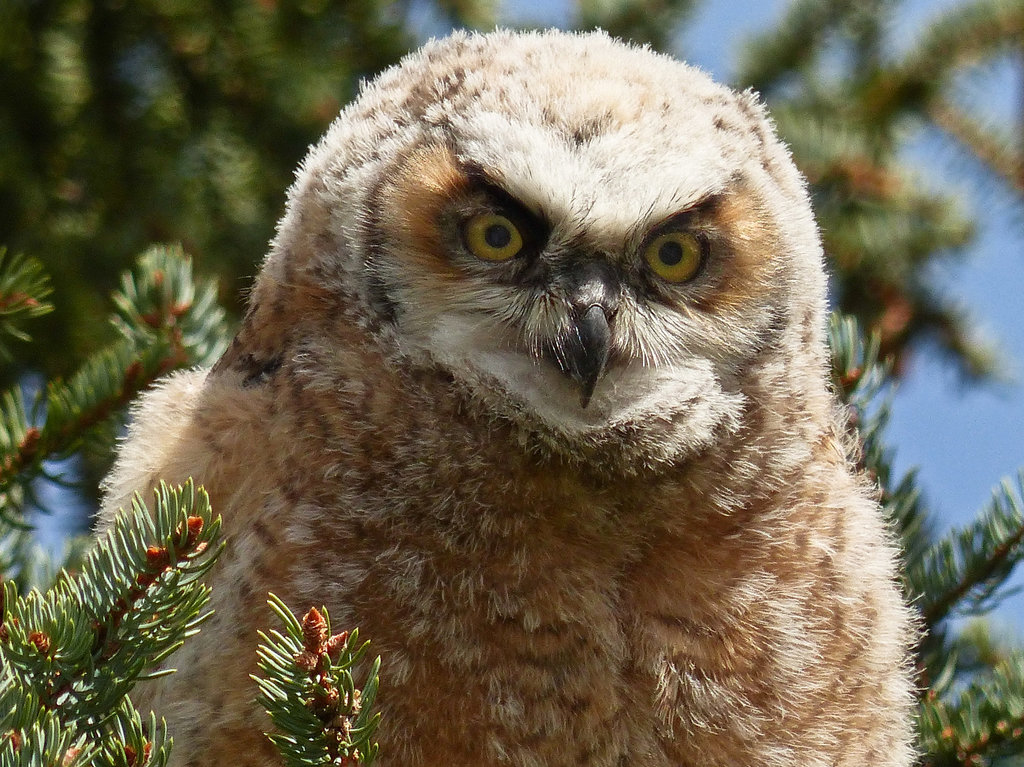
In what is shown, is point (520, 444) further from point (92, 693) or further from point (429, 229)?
point (92, 693)

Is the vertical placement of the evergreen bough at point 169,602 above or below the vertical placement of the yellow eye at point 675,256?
below

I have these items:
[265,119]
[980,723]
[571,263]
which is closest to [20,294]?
[571,263]

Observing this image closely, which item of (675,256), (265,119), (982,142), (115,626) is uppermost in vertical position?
(982,142)

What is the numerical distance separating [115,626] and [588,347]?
2.68 ft

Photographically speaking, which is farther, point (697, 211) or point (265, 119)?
point (265, 119)

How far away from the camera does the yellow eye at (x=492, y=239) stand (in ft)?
6.58

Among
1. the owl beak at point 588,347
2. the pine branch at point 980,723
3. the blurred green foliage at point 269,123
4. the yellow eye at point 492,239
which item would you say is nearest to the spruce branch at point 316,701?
the owl beak at point 588,347

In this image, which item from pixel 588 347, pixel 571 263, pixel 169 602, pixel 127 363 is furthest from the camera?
pixel 127 363

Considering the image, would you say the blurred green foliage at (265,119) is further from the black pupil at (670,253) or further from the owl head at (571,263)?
the black pupil at (670,253)

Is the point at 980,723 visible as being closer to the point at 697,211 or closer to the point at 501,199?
the point at 697,211

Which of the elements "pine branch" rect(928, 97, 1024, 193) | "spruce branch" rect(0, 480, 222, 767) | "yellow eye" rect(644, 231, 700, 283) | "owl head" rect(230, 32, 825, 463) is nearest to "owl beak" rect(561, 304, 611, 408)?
"owl head" rect(230, 32, 825, 463)

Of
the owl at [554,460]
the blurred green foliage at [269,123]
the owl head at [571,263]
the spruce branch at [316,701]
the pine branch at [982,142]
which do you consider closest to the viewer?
the spruce branch at [316,701]

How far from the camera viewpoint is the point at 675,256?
80.7 inches

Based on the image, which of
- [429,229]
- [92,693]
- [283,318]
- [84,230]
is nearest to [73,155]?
[84,230]
